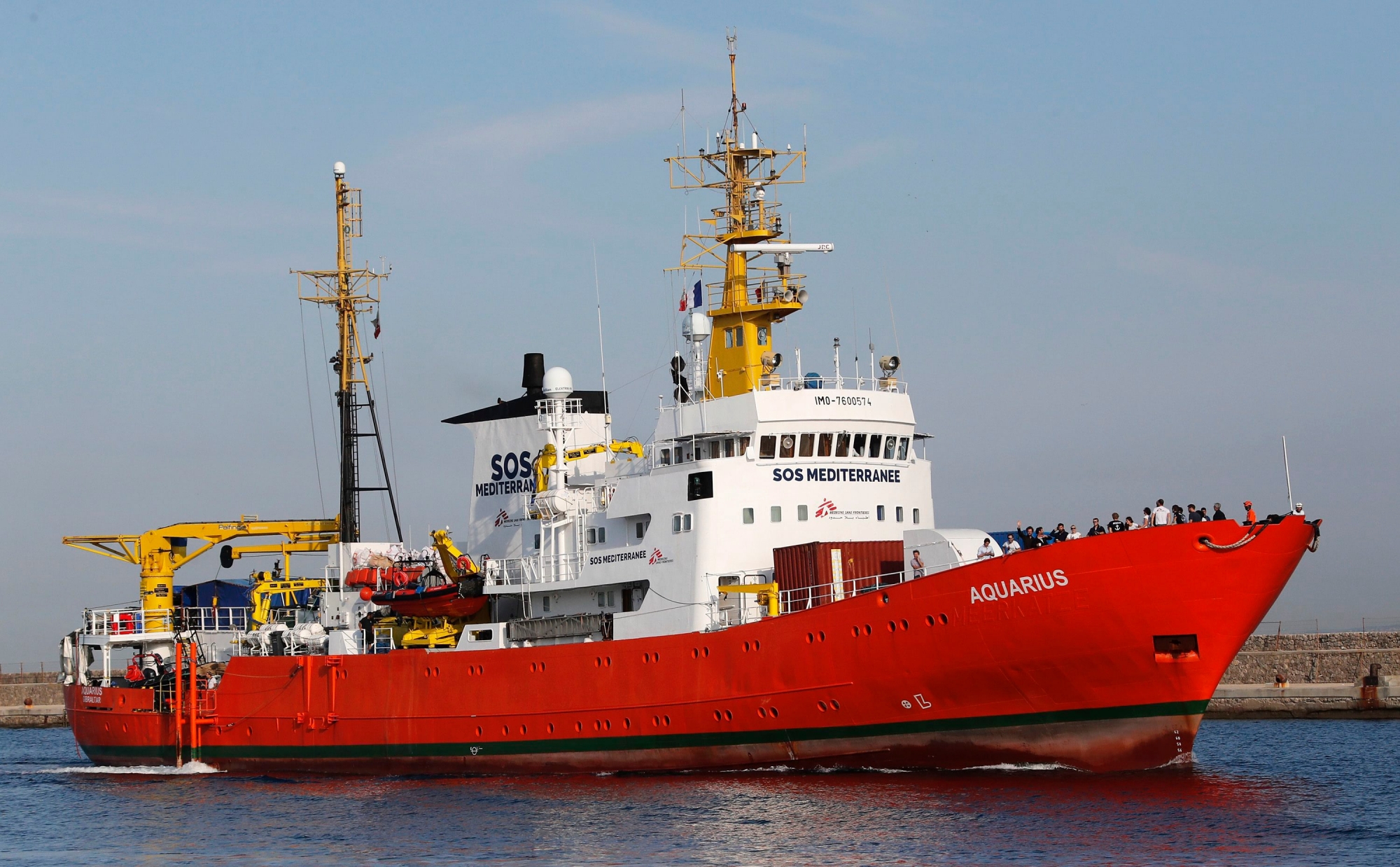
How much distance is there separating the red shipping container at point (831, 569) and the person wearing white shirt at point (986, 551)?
152 cm

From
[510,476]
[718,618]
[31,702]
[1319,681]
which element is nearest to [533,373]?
[510,476]

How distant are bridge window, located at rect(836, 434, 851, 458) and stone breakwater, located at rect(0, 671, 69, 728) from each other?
143 ft

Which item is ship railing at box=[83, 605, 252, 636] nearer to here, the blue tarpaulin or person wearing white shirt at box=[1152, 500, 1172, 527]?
the blue tarpaulin

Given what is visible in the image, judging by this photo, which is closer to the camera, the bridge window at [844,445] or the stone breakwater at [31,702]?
the bridge window at [844,445]

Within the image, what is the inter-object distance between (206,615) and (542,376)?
1140cm

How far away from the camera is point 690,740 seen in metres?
26.5

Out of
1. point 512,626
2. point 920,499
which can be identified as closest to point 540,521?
point 512,626

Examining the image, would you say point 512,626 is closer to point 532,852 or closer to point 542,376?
point 542,376

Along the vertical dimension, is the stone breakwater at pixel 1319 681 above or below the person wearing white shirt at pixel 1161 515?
below

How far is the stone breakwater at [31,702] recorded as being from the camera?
6297 centimetres

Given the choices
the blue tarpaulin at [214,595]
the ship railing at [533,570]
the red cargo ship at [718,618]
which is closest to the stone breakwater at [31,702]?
the blue tarpaulin at [214,595]

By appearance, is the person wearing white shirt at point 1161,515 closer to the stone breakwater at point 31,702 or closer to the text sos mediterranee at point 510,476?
the text sos mediterranee at point 510,476

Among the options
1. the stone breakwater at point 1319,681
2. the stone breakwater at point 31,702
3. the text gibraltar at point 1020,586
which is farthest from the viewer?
the stone breakwater at point 31,702

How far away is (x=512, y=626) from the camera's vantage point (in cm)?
3044
